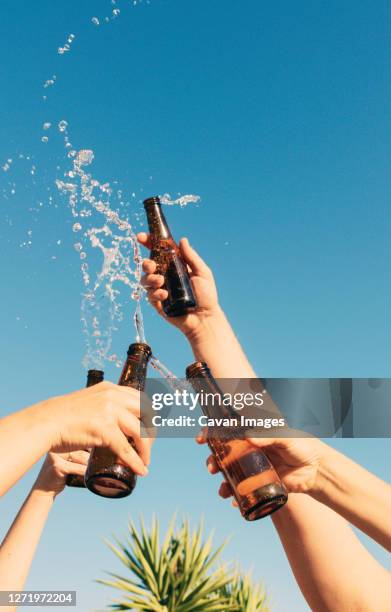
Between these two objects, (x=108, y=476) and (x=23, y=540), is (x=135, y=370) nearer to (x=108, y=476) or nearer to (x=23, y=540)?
(x=108, y=476)

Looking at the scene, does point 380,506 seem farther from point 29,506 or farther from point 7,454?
point 29,506

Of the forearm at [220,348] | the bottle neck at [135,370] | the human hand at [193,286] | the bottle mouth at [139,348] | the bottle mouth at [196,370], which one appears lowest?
the bottle mouth at [196,370]

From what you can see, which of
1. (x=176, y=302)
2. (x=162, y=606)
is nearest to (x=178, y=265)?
(x=176, y=302)

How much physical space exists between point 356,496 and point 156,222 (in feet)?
8.06

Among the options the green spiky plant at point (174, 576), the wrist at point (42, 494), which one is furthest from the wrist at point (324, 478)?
the green spiky plant at point (174, 576)

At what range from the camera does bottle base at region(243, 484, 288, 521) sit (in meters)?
2.19

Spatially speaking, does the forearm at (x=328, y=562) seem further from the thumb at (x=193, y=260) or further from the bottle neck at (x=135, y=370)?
the thumb at (x=193, y=260)

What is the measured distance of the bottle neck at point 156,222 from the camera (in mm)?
4070

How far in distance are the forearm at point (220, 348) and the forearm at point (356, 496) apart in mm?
880

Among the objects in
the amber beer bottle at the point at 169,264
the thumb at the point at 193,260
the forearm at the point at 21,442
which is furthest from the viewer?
the thumb at the point at 193,260

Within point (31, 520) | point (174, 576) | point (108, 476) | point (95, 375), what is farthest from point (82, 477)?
point (174, 576)

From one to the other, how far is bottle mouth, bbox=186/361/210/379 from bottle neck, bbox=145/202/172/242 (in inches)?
63.3

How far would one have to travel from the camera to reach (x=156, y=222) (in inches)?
162

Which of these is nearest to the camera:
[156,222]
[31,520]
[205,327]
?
[31,520]
